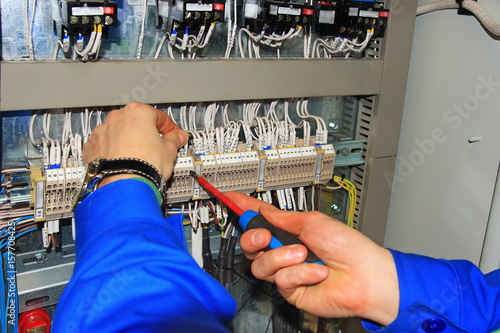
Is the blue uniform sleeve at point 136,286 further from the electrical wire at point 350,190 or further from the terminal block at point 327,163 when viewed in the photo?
the electrical wire at point 350,190

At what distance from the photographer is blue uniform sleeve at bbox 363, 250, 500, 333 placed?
858 millimetres

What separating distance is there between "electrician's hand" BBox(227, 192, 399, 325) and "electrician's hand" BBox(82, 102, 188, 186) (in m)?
0.24

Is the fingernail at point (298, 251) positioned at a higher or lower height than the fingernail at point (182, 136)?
lower

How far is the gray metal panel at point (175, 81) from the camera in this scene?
3.24ft

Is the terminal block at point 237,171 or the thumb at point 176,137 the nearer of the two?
the thumb at point 176,137

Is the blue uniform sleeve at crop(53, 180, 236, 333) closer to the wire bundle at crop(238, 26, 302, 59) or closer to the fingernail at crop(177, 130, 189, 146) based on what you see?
the fingernail at crop(177, 130, 189, 146)

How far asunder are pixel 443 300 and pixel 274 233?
35 cm

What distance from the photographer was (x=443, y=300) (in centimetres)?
87

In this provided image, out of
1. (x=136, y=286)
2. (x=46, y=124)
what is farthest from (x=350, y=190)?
(x=136, y=286)

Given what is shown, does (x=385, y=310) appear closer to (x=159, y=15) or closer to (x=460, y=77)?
(x=460, y=77)

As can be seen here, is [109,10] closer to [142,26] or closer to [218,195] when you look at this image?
[142,26]

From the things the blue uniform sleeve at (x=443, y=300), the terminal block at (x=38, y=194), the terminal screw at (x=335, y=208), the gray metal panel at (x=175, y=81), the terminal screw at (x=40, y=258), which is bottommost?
the terminal screw at (x=40, y=258)

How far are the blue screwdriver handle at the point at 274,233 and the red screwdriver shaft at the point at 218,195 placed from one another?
5 cm

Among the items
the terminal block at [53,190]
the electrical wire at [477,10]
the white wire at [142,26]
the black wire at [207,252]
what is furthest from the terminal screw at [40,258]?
the electrical wire at [477,10]
